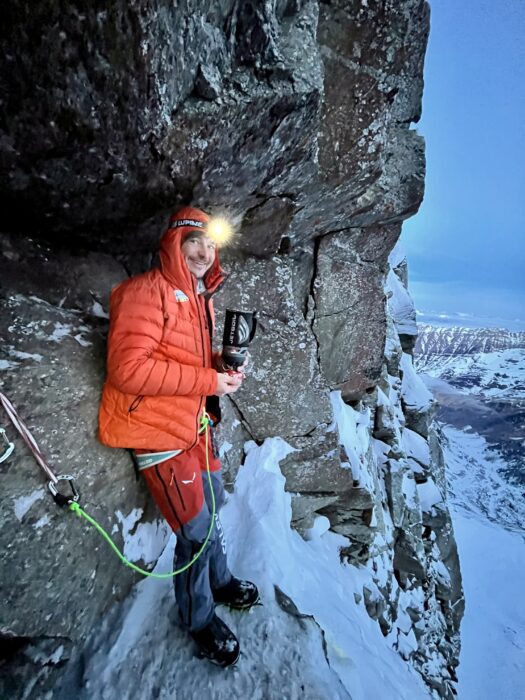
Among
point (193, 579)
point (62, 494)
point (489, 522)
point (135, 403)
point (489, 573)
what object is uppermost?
point (135, 403)

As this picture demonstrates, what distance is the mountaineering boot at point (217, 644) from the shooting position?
2611 mm

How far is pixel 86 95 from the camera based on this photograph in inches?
88.7

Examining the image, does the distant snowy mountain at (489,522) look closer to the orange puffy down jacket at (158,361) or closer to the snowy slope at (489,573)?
the snowy slope at (489,573)

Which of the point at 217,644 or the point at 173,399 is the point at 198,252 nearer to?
the point at 173,399

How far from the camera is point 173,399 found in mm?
2652

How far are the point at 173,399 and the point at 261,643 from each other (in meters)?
2.48

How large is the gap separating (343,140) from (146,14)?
11.1ft

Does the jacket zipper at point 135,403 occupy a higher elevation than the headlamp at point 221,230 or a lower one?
lower

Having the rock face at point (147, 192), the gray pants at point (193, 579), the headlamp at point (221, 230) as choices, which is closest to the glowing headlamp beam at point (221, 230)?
the headlamp at point (221, 230)

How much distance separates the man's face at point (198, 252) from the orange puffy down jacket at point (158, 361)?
94mm

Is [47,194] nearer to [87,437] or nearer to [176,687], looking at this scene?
[87,437]

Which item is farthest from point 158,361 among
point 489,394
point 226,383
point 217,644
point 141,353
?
point 489,394

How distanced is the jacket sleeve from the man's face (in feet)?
1.82

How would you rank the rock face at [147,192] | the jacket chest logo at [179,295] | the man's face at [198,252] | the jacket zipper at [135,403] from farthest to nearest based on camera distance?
1. the man's face at [198,252]
2. the jacket chest logo at [179,295]
3. the jacket zipper at [135,403]
4. the rock face at [147,192]
